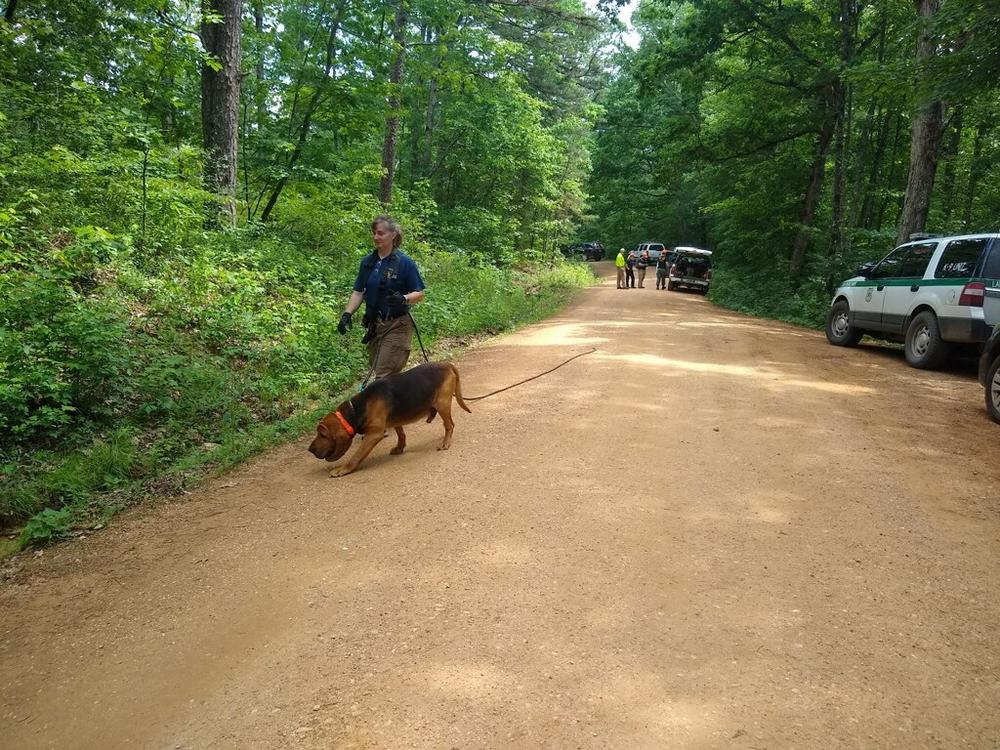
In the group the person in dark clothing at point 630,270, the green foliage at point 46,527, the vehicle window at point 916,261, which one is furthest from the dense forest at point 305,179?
the person in dark clothing at point 630,270

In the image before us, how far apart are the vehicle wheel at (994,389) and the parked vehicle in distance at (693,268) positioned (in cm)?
2131

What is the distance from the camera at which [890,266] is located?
1073 centimetres

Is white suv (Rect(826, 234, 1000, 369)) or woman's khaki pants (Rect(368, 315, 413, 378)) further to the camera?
white suv (Rect(826, 234, 1000, 369))

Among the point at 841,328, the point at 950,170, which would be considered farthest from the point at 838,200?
the point at 841,328

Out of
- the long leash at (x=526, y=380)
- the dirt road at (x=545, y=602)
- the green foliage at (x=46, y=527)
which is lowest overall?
the green foliage at (x=46, y=527)

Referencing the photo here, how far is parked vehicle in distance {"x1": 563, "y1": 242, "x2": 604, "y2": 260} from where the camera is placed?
48.8 m

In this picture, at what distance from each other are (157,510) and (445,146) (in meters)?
21.9

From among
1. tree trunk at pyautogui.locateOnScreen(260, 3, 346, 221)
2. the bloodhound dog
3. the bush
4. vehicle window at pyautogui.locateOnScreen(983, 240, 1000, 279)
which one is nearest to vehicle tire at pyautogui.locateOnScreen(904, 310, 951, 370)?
vehicle window at pyautogui.locateOnScreen(983, 240, 1000, 279)

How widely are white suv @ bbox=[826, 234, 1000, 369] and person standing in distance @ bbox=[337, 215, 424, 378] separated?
7.99m

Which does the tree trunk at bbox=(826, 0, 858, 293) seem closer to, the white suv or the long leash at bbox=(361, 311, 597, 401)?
the white suv

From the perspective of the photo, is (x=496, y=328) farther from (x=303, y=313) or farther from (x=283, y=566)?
(x=283, y=566)

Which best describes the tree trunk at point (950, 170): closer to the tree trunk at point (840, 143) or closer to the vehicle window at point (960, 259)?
the tree trunk at point (840, 143)

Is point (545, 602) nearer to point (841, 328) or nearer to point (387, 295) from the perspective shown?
point (387, 295)

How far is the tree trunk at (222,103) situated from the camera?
10336 millimetres
